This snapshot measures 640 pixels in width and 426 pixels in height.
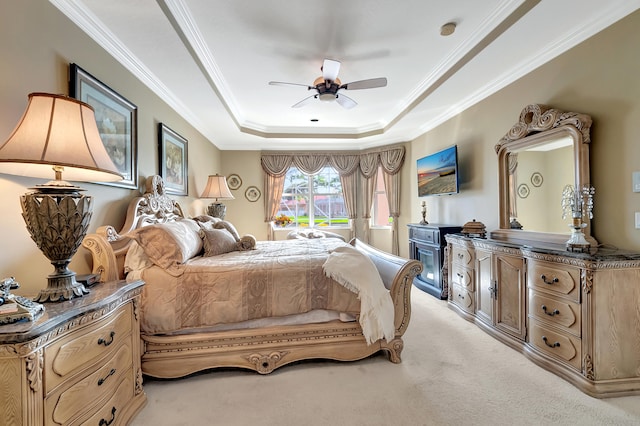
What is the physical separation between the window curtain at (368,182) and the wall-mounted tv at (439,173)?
132 centimetres

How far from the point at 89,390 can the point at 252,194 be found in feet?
15.3

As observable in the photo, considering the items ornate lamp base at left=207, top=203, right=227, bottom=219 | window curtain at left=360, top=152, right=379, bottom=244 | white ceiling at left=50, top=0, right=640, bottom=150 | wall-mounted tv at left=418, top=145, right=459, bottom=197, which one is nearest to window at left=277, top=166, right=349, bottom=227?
window curtain at left=360, top=152, right=379, bottom=244

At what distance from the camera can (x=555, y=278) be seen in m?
2.03

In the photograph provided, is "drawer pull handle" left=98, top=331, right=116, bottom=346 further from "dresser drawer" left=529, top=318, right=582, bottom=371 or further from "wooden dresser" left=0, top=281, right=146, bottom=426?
"dresser drawer" left=529, top=318, right=582, bottom=371

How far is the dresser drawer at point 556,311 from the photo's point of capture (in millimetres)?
1903

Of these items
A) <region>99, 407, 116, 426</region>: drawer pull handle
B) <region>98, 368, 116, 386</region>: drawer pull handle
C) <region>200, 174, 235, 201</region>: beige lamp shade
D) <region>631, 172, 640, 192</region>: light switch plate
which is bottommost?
<region>99, 407, 116, 426</region>: drawer pull handle

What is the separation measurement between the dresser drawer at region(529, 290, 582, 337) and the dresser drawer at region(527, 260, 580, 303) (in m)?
0.06

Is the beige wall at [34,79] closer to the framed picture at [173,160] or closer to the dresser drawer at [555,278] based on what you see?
the framed picture at [173,160]

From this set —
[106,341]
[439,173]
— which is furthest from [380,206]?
[106,341]

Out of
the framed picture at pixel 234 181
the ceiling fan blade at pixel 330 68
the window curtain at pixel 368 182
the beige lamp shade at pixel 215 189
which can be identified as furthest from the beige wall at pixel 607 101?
the framed picture at pixel 234 181

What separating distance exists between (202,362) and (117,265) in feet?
3.20

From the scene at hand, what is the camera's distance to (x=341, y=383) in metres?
1.92

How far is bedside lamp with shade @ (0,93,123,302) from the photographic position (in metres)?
1.14

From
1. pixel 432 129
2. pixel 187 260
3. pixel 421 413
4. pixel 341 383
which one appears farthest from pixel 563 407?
pixel 432 129
